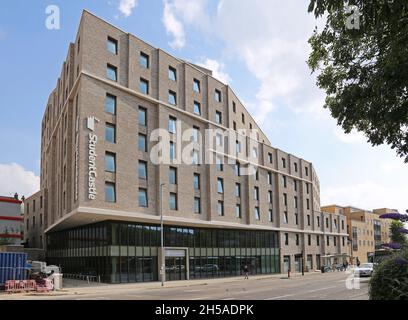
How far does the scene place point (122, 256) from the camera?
40.7 metres

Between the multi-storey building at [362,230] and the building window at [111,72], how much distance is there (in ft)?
→ 252

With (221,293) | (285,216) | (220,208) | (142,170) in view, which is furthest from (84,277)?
(285,216)

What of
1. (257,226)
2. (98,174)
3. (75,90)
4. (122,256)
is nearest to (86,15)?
(75,90)

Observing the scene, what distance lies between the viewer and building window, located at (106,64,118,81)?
4076cm

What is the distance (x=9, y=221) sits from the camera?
190 ft

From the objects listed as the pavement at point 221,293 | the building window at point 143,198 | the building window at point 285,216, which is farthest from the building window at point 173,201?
the building window at point 285,216

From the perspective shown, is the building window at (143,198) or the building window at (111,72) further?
the building window at (143,198)

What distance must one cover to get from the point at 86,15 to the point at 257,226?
34.9 metres

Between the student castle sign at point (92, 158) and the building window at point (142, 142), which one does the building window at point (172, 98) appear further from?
the student castle sign at point (92, 158)

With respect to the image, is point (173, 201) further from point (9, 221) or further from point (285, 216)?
point (285, 216)

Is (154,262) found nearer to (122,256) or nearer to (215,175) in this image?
(122,256)

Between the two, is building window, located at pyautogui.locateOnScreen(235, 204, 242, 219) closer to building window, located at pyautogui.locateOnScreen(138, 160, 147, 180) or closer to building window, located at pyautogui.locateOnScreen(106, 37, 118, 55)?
building window, located at pyautogui.locateOnScreen(138, 160, 147, 180)

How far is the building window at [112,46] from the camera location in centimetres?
4141

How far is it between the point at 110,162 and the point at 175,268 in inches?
574
